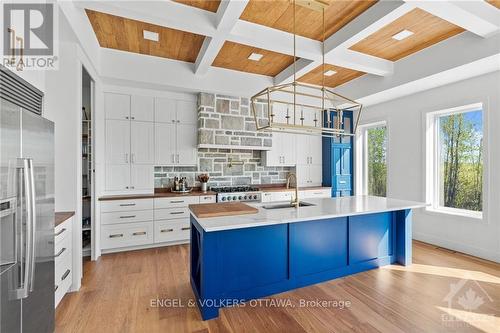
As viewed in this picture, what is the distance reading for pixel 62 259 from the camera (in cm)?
238

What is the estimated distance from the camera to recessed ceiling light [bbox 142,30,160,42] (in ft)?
10.4

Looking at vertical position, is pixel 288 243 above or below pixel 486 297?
above

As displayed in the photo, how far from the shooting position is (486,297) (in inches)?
98.3

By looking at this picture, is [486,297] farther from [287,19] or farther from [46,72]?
[46,72]

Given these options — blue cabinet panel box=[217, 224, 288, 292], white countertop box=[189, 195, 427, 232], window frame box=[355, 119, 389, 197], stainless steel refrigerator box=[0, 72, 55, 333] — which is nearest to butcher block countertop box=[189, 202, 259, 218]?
white countertop box=[189, 195, 427, 232]

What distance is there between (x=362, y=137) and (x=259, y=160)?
8.54 feet

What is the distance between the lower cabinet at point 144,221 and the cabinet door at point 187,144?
765 mm

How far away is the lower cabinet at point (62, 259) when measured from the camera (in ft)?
7.33

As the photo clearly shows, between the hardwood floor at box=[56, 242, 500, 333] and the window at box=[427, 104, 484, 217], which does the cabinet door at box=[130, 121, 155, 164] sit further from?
the window at box=[427, 104, 484, 217]

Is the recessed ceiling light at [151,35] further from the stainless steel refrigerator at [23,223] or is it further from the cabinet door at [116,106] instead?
the stainless steel refrigerator at [23,223]

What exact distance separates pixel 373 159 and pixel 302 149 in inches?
65.1

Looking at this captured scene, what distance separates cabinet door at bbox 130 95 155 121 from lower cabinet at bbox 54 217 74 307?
211 cm

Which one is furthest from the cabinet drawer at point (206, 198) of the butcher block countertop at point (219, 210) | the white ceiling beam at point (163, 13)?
the white ceiling beam at point (163, 13)

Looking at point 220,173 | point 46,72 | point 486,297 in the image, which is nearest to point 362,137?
point 220,173
